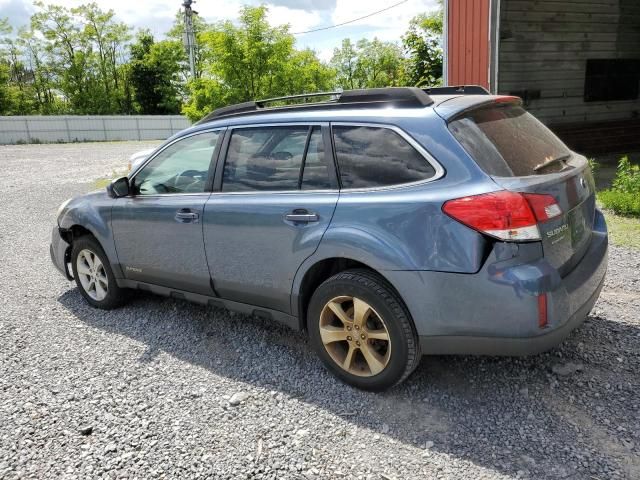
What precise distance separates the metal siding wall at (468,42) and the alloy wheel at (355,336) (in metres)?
7.10

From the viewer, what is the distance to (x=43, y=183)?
13.6 m

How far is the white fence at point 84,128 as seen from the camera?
105 ft

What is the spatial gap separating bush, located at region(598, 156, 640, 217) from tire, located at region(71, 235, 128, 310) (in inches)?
231

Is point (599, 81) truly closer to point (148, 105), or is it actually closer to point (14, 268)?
point (14, 268)

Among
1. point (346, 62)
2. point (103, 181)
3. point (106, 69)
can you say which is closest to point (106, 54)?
point (106, 69)

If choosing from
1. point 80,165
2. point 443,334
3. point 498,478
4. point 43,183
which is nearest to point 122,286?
point 443,334

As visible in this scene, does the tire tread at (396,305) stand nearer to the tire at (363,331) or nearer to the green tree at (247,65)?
the tire at (363,331)

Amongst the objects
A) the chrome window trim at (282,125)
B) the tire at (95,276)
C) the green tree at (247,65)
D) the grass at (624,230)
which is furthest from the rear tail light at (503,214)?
the green tree at (247,65)

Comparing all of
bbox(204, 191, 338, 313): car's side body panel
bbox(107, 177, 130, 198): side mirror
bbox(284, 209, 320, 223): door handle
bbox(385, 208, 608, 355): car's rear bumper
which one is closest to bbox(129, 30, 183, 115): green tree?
bbox(107, 177, 130, 198): side mirror

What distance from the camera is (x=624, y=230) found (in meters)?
6.07

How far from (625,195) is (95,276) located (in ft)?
20.5

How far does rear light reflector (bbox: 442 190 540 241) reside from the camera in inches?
104

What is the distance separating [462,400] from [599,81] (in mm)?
12560

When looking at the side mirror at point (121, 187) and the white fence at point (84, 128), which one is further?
the white fence at point (84, 128)
